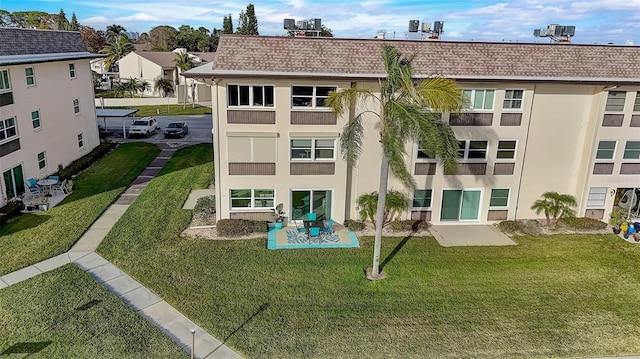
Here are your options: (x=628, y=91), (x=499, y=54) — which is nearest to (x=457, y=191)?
(x=499, y=54)

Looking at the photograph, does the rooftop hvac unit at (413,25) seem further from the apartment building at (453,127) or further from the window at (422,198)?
the window at (422,198)

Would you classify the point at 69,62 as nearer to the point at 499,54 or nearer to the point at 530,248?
the point at 499,54

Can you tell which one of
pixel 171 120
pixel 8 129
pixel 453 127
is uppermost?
pixel 453 127

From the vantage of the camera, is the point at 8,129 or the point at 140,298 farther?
the point at 8,129

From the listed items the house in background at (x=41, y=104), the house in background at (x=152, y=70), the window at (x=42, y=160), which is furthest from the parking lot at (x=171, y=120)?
the house in background at (x=152, y=70)

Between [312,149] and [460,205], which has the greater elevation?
[312,149]

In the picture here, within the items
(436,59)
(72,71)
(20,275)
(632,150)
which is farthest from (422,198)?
(72,71)

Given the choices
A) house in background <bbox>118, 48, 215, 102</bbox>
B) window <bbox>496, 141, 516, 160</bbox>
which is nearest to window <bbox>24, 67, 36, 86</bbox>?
window <bbox>496, 141, 516, 160</bbox>

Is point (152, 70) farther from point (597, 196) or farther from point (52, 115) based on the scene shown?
point (597, 196)
